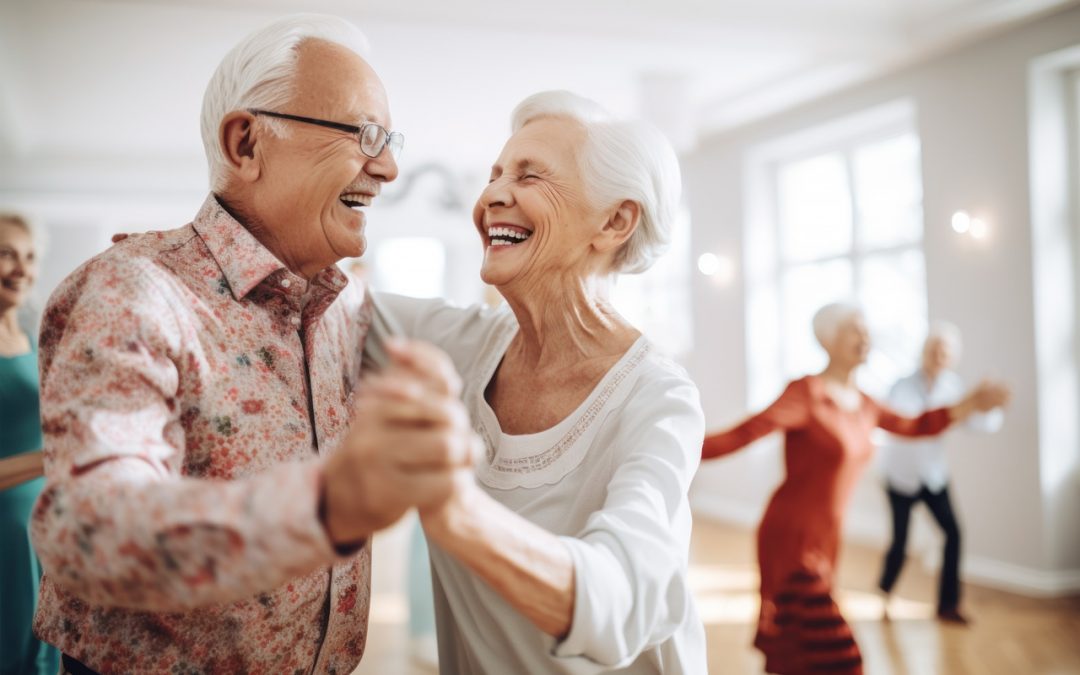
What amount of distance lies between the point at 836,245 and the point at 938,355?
2820 millimetres

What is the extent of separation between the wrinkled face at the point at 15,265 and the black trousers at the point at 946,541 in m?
4.74

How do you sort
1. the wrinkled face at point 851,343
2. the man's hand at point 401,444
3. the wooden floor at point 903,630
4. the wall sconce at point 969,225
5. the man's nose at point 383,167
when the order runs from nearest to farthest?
1. the man's hand at point 401,444
2. the man's nose at point 383,167
3. the wrinkled face at point 851,343
4. the wooden floor at point 903,630
5. the wall sconce at point 969,225

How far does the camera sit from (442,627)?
58.4 inches

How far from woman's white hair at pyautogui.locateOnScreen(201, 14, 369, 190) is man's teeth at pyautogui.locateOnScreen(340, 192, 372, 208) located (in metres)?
0.15

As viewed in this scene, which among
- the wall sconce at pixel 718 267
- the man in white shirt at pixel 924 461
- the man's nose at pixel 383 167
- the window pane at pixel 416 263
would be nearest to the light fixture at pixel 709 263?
the wall sconce at pixel 718 267

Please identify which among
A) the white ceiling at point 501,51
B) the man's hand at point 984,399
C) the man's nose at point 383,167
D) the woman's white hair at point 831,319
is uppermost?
the white ceiling at point 501,51

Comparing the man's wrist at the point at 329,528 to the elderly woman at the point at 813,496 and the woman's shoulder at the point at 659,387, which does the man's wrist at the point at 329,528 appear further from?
the elderly woman at the point at 813,496

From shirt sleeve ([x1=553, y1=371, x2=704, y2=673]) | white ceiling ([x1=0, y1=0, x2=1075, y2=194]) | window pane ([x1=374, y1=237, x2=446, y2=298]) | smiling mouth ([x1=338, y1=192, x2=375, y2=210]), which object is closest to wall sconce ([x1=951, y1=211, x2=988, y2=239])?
white ceiling ([x1=0, y1=0, x2=1075, y2=194])

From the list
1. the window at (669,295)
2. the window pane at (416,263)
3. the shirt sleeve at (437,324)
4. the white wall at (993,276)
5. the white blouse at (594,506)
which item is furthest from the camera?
the window pane at (416,263)

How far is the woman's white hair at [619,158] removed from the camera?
1.50 metres

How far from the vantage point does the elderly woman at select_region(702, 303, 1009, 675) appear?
3.11m

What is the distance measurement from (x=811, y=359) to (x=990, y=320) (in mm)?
2469

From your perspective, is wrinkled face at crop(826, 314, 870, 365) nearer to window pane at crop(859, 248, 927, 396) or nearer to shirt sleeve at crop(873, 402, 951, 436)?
shirt sleeve at crop(873, 402, 951, 436)

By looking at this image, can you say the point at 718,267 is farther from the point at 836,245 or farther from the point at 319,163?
the point at 319,163
